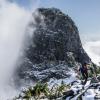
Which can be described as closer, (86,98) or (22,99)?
(86,98)

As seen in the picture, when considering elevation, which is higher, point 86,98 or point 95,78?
point 95,78

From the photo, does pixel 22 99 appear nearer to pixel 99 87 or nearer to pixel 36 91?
pixel 36 91

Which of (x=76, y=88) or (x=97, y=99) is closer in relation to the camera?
(x=97, y=99)

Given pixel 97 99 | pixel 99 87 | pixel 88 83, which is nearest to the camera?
pixel 97 99

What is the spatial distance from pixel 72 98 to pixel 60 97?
217 centimetres

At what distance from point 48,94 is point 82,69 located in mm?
5070

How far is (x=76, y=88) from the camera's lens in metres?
41.1

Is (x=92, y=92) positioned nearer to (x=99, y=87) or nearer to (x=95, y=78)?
(x=99, y=87)

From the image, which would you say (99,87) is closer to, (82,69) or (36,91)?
(82,69)

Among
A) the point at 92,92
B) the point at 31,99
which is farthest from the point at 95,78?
the point at 31,99

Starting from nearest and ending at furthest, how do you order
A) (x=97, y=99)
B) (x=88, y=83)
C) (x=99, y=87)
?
(x=97, y=99) < (x=99, y=87) < (x=88, y=83)

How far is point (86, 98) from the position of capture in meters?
37.7

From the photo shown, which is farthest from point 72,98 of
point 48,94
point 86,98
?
point 48,94

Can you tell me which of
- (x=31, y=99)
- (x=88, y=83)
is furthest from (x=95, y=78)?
(x=31, y=99)
